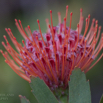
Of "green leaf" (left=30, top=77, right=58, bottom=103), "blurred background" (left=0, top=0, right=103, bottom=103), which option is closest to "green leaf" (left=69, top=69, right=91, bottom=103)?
"green leaf" (left=30, top=77, right=58, bottom=103)

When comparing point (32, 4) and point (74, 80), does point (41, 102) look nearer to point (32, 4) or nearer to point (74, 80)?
point (74, 80)

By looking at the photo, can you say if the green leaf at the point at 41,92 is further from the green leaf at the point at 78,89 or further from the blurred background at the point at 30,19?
the blurred background at the point at 30,19

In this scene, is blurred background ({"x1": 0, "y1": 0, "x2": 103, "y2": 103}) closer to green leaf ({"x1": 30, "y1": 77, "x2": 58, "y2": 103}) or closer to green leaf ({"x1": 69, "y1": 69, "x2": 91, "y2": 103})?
green leaf ({"x1": 30, "y1": 77, "x2": 58, "y2": 103})

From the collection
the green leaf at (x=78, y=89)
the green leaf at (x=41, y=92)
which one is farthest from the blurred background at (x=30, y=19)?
the green leaf at (x=78, y=89)

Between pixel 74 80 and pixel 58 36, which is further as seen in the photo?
pixel 58 36

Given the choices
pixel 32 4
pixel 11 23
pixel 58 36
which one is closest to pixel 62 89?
pixel 58 36

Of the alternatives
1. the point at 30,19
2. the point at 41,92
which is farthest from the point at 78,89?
the point at 30,19

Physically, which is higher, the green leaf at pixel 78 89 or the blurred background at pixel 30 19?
the blurred background at pixel 30 19
